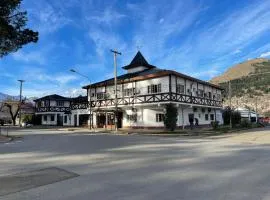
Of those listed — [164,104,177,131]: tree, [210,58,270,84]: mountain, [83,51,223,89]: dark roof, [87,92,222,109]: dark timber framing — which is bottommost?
[164,104,177,131]: tree

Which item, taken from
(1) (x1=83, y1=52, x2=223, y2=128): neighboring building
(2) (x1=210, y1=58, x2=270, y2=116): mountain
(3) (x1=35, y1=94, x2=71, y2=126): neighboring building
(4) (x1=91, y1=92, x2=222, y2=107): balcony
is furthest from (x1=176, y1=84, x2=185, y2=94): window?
(2) (x1=210, y1=58, x2=270, y2=116): mountain

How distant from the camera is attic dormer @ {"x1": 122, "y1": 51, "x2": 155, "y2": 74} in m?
43.3

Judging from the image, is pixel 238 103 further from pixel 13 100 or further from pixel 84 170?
pixel 84 170

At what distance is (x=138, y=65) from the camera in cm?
4328

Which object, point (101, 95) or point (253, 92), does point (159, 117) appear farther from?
point (253, 92)

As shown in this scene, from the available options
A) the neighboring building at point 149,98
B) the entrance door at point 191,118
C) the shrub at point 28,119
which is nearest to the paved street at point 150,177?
the neighboring building at point 149,98

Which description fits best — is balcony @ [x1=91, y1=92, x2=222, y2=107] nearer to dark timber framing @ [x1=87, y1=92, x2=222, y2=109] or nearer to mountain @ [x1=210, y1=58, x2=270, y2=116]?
dark timber framing @ [x1=87, y1=92, x2=222, y2=109]

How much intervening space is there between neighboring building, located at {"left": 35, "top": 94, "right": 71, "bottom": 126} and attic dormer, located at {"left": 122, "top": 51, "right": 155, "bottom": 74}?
22.4 m

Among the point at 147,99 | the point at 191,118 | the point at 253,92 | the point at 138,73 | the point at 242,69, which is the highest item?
the point at 242,69

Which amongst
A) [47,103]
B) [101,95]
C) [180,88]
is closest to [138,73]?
[101,95]

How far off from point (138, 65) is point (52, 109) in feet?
90.9

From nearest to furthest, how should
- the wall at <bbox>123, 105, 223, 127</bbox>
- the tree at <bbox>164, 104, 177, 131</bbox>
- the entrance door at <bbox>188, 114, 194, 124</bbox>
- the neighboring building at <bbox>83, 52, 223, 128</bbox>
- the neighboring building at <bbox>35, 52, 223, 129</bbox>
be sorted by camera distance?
the tree at <bbox>164, 104, 177, 131</bbox> < the neighboring building at <bbox>83, 52, 223, 128</bbox> < the neighboring building at <bbox>35, 52, 223, 129</bbox> < the wall at <bbox>123, 105, 223, 127</bbox> < the entrance door at <bbox>188, 114, 194, 124</bbox>

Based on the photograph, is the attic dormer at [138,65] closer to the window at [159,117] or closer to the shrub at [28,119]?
the window at [159,117]

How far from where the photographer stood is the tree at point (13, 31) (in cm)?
2166
